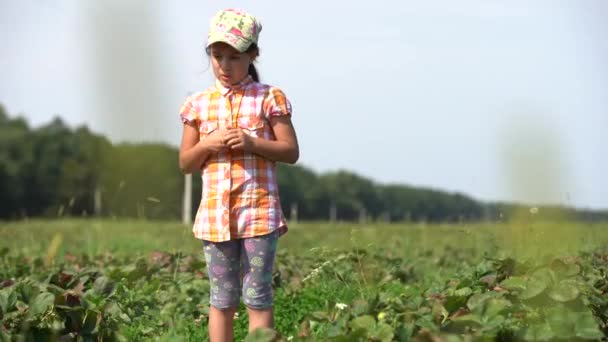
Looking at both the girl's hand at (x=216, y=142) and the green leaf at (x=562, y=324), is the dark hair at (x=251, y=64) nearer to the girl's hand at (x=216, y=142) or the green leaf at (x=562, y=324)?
the girl's hand at (x=216, y=142)

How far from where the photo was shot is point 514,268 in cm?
379

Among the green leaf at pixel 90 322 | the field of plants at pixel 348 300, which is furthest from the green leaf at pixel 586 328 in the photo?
the green leaf at pixel 90 322

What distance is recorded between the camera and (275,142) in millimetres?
3309

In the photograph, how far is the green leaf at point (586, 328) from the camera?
271 centimetres

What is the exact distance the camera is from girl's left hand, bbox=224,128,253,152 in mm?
3219

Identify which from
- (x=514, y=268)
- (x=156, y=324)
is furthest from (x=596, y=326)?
(x=156, y=324)

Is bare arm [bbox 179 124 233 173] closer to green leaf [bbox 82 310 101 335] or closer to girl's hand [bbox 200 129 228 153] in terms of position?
girl's hand [bbox 200 129 228 153]

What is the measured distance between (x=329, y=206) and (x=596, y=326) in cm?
9869

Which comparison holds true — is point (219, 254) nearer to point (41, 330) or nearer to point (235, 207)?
point (235, 207)

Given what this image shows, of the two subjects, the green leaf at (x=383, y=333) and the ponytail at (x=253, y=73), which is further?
the ponytail at (x=253, y=73)

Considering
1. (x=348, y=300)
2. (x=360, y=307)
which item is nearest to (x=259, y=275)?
(x=360, y=307)

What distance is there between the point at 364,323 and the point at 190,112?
1.09 metres

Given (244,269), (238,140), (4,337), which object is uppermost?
(238,140)

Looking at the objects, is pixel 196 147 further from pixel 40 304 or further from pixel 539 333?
pixel 539 333
